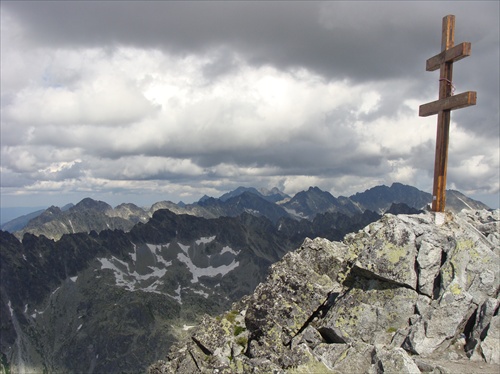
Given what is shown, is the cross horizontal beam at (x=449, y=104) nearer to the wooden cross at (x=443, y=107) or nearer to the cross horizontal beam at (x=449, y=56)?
the wooden cross at (x=443, y=107)

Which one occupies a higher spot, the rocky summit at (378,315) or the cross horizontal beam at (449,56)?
Answer: the cross horizontal beam at (449,56)

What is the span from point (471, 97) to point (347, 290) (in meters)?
12.1

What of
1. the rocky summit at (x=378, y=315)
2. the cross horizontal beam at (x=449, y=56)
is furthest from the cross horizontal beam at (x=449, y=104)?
the rocky summit at (x=378, y=315)

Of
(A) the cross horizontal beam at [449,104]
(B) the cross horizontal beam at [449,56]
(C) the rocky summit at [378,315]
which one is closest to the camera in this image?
(C) the rocky summit at [378,315]

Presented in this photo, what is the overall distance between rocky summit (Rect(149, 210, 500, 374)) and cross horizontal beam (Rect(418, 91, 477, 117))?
6.41m

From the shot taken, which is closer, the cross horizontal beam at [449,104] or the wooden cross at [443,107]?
the cross horizontal beam at [449,104]

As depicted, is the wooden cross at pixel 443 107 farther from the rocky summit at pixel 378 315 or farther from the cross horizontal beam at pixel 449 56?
the rocky summit at pixel 378 315

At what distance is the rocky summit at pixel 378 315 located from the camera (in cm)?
1662

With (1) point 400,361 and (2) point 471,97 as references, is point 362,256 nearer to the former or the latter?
(1) point 400,361

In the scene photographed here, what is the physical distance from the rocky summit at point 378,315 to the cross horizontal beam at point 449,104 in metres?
6.41

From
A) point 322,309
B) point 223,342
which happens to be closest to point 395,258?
point 322,309

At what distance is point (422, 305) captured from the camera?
63.3 ft

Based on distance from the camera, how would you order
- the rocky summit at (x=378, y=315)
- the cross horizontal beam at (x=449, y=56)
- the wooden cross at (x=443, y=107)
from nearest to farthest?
the rocky summit at (x=378, y=315) < the cross horizontal beam at (x=449, y=56) < the wooden cross at (x=443, y=107)

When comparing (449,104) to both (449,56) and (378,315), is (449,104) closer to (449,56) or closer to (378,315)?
(449,56)
